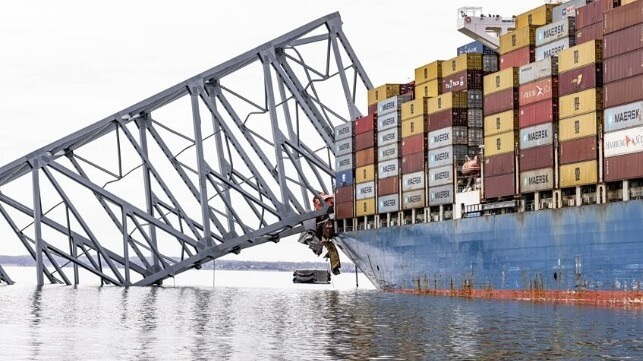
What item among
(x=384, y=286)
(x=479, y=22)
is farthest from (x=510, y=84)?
(x=384, y=286)

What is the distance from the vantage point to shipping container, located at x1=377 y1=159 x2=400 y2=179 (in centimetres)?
9812

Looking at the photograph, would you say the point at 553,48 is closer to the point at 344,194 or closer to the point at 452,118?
the point at 452,118

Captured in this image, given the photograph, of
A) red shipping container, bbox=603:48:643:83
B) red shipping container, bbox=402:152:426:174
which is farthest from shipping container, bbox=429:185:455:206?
red shipping container, bbox=603:48:643:83

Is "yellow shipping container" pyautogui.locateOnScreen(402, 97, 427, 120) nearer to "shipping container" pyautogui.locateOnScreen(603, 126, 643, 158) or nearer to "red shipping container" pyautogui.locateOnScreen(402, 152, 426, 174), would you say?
"red shipping container" pyautogui.locateOnScreen(402, 152, 426, 174)

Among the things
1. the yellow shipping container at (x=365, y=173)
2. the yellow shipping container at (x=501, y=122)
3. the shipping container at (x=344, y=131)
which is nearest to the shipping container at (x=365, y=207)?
the yellow shipping container at (x=365, y=173)

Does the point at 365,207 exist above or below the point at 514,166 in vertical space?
below

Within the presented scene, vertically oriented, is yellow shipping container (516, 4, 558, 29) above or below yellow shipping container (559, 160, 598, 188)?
above

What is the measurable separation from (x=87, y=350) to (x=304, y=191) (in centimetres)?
6796

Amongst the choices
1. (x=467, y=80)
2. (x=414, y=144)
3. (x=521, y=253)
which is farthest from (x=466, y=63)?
(x=521, y=253)

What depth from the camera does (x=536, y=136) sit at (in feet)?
251

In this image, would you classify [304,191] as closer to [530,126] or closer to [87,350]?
[530,126]

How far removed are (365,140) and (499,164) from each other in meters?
24.5

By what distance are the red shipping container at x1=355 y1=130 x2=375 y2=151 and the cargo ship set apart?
0.34ft

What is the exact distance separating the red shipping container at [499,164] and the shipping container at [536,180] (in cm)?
130
